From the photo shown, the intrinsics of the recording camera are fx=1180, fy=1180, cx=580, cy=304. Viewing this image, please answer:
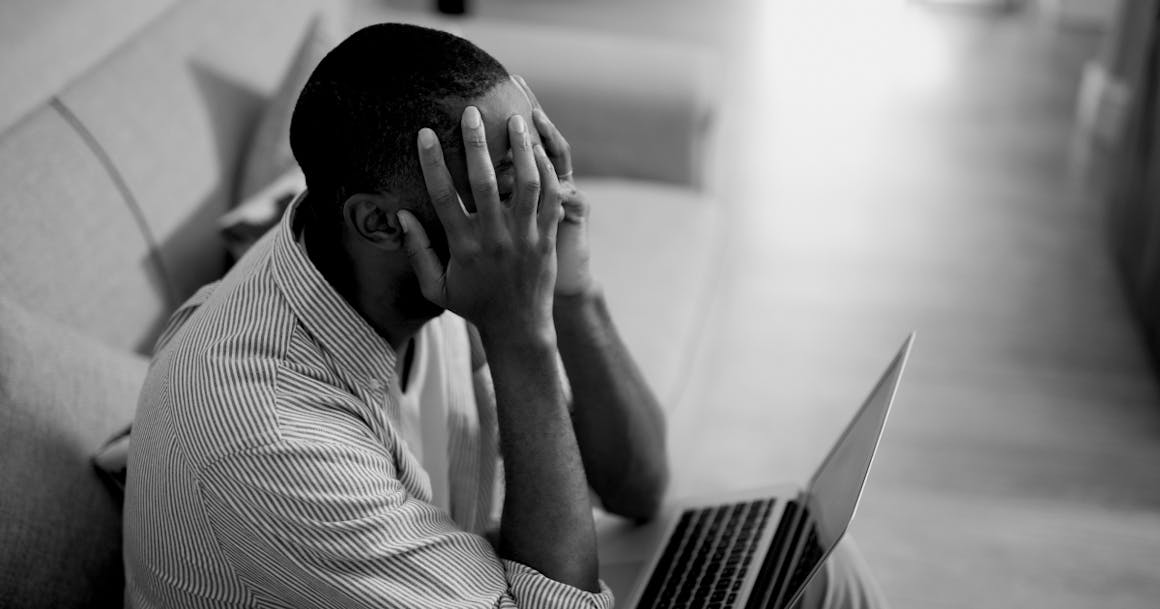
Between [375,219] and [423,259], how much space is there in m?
0.05

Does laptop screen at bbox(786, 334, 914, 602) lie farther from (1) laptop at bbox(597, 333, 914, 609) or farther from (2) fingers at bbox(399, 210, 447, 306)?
(2) fingers at bbox(399, 210, 447, 306)

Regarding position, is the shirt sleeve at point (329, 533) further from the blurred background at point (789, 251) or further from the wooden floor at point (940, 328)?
the wooden floor at point (940, 328)

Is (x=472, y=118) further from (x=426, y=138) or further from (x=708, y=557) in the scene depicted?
(x=708, y=557)

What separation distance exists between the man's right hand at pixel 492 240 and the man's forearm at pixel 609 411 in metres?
0.23

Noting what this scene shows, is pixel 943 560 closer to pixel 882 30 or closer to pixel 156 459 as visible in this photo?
pixel 156 459

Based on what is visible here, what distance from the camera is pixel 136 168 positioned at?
1474mm

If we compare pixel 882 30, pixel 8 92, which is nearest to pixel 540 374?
pixel 8 92

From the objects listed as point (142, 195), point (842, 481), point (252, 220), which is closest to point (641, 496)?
point (842, 481)

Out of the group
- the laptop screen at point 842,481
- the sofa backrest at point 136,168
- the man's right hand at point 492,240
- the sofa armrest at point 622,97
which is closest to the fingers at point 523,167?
the man's right hand at point 492,240

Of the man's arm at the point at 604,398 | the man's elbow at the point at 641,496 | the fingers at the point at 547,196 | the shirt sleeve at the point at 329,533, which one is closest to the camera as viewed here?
the shirt sleeve at the point at 329,533

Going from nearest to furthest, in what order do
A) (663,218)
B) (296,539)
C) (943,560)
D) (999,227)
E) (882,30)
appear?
(296,539) → (943,560) → (663,218) → (999,227) → (882,30)

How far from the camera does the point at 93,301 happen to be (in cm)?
135

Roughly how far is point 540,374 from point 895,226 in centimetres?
218

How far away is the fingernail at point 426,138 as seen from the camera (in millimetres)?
918
